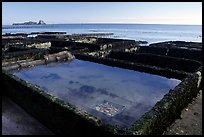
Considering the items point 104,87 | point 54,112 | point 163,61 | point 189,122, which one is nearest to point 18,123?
point 54,112

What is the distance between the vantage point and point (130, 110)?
1265 cm

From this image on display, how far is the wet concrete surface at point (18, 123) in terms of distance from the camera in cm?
1018

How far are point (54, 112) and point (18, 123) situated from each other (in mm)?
2429

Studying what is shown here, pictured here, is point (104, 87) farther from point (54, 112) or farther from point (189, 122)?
point (54, 112)

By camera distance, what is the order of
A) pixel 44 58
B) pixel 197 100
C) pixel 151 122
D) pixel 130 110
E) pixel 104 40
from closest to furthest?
pixel 151 122
pixel 130 110
pixel 197 100
pixel 44 58
pixel 104 40

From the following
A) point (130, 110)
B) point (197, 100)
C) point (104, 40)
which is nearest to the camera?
point (130, 110)

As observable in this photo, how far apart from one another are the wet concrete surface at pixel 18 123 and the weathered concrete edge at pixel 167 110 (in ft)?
14.0

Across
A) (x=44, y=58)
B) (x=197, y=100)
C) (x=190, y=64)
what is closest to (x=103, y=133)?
(x=197, y=100)

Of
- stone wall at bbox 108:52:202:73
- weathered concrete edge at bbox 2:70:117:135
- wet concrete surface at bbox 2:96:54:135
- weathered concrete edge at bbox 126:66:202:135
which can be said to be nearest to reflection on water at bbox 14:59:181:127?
weathered concrete edge at bbox 126:66:202:135

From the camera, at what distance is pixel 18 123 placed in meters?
11.0

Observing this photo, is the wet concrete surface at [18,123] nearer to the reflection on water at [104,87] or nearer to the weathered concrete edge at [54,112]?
the weathered concrete edge at [54,112]

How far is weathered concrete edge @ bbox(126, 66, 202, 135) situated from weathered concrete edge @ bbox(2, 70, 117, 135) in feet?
3.34

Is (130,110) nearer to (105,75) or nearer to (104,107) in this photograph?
(104,107)

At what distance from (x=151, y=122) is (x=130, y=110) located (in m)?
4.49
